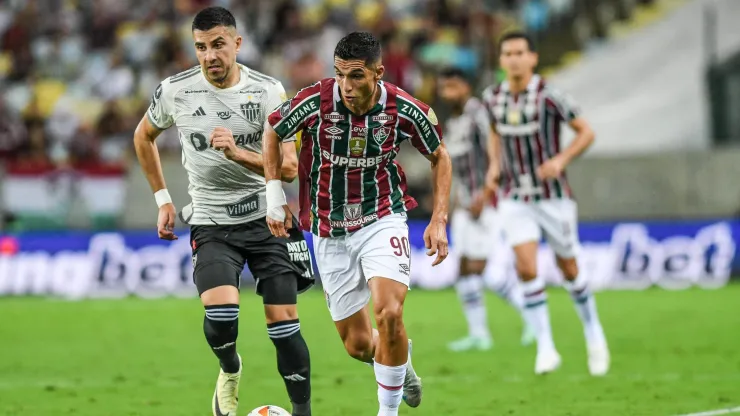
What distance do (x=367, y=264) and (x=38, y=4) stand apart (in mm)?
18727

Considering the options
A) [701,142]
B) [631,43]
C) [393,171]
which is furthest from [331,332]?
[631,43]

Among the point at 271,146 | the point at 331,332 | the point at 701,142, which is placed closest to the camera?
the point at 271,146

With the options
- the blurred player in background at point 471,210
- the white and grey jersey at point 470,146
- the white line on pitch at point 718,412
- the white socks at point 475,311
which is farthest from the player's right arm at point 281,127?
the white socks at point 475,311

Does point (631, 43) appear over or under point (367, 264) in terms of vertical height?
over

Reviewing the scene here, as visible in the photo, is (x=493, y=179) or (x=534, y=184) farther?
(x=493, y=179)

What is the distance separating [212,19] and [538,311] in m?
4.38

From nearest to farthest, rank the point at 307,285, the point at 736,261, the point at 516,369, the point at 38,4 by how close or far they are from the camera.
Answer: the point at 307,285 → the point at 516,369 → the point at 736,261 → the point at 38,4

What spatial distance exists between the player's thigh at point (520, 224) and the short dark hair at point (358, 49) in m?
4.04

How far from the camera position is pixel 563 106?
1112cm

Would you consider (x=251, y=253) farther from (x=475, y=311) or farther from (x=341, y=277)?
(x=475, y=311)

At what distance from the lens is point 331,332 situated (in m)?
14.6

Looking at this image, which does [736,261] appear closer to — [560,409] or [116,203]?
[116,203]

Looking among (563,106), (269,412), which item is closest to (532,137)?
(563,106)

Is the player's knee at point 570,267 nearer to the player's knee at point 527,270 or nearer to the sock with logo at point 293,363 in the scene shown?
the player's knee at point 527,270
